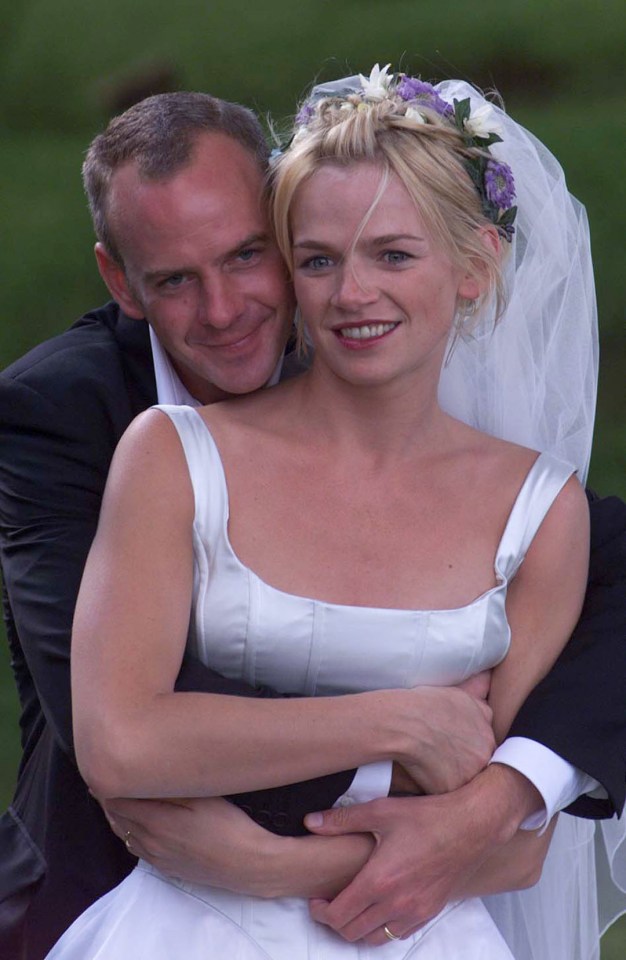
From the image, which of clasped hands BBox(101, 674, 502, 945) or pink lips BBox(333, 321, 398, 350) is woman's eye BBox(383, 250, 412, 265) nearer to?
pink lips BBox(333, 321, 398, 350)

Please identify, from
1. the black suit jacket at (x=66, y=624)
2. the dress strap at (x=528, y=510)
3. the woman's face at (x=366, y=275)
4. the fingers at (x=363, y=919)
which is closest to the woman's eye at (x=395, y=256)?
the woman's face at (x=366, y=275)

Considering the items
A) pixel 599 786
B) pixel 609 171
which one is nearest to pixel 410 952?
pixel 599 786

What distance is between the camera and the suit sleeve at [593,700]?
5.45ft

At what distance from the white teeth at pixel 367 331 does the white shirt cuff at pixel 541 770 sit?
0.50 m

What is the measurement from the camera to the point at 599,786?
5.64 ft

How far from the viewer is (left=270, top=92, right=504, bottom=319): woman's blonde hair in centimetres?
165

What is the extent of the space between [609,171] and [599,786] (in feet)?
8.63

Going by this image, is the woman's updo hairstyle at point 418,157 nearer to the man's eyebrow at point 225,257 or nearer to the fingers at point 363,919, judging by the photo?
the man's eyebrow at point 225,257

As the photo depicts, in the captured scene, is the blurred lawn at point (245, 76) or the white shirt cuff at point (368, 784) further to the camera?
the blurred lawn at point (245, 76)

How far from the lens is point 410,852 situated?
1.57 metres

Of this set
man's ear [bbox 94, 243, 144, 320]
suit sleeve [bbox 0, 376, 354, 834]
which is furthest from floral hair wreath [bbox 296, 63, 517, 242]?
suit sleeve [bbox 0, 376, 354, 834]

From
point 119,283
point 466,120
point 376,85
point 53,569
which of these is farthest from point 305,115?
point 53,569

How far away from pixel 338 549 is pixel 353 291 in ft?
1.00

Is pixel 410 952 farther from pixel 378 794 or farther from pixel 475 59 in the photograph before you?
pixel 475 59
